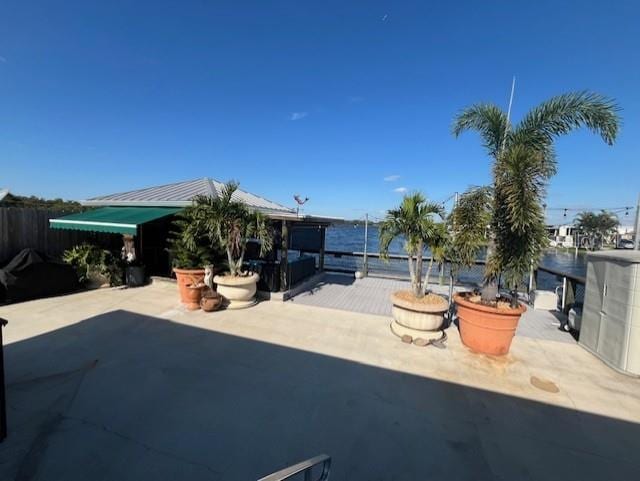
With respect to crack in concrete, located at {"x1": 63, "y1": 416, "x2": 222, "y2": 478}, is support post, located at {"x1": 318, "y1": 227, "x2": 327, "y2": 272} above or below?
above

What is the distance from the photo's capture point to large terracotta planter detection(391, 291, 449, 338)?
429 cm

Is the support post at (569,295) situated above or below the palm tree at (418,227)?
below

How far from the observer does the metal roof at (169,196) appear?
7138mm

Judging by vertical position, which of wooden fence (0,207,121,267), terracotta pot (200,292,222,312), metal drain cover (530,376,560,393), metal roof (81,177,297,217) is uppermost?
metal roof (81,177,297,217)

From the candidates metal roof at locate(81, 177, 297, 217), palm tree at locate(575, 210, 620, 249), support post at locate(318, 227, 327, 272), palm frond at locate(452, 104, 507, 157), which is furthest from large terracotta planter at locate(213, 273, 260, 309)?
palm tree at locate(575, 210, 620, 249)

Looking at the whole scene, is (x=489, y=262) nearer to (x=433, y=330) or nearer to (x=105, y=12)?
(x=433, y=330)

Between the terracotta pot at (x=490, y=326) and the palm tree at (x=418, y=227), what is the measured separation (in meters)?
0.81

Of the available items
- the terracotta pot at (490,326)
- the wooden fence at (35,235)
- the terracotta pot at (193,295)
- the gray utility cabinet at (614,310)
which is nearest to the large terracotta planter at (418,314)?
the terracotta pot at (490,326)

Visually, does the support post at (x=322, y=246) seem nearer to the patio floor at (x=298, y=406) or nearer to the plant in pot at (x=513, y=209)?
the patio floor at (x=298, y=406)

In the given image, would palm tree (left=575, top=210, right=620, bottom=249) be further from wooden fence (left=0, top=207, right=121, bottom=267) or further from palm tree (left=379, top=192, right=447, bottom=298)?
wooden fence (left=0, top=207, right=121, bottom=267)

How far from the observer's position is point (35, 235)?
Answer: 684 centimetres

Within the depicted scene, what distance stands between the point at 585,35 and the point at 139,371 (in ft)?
33.5

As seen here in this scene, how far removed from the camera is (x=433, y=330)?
4488 millimetres

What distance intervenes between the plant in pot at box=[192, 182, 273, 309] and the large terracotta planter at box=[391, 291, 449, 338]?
10.3 feet
